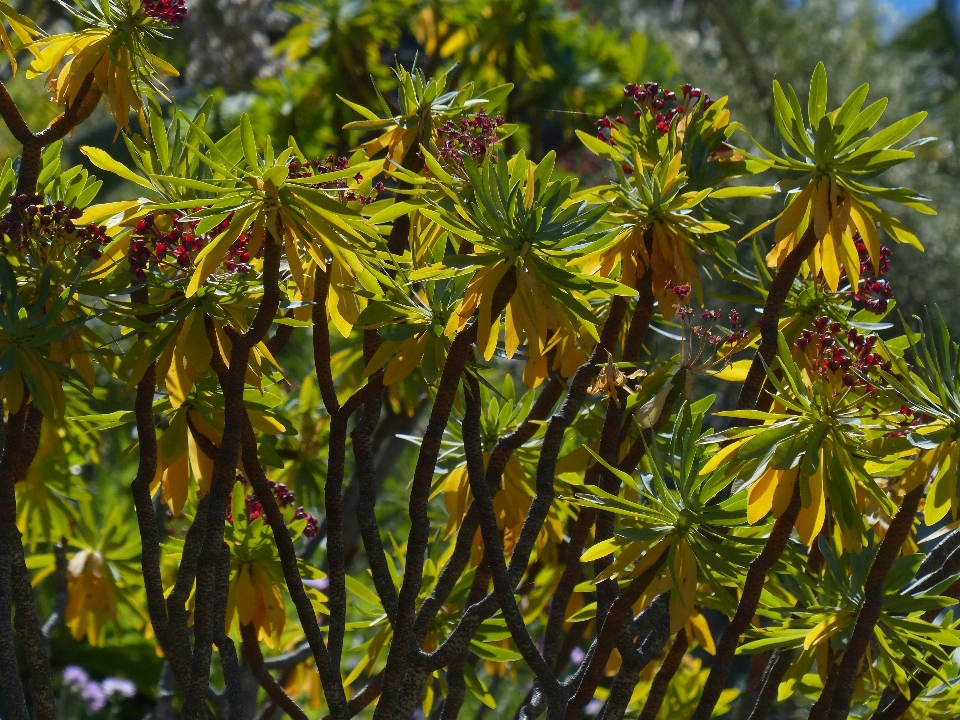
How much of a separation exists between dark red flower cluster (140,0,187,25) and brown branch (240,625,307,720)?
3.08 feet

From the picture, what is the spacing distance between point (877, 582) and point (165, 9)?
1.17 meters

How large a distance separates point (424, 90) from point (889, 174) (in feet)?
17.1

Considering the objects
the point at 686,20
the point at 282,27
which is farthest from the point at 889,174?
the point at 686,20

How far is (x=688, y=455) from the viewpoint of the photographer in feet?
4.26

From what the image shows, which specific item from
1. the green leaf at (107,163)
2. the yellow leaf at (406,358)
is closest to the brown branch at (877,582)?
the yellow leaf at (406,358)

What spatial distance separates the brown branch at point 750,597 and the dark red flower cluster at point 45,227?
2.98 feet

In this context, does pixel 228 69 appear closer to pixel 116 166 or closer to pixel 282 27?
pixel 282 27

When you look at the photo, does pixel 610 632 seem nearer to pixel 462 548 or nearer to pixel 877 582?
pixel 462 548

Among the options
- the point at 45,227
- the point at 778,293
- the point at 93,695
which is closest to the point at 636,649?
the point at 778,293

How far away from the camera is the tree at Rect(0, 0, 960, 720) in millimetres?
1220

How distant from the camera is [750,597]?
50.1 inches

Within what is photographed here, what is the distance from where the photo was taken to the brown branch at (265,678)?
60.4 inches

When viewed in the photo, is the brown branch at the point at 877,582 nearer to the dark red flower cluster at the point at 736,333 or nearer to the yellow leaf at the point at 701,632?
the dark red flower cluster at the point at 736,333

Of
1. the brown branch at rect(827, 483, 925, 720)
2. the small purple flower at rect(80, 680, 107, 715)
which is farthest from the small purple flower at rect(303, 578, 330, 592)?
the small purple flower at rect(80, 680, 107, 715)
